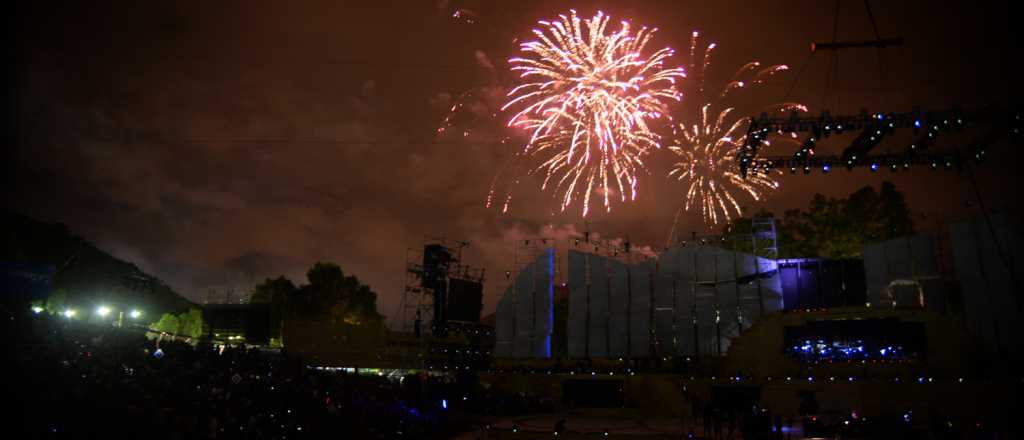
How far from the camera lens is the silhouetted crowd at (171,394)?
10555 mm

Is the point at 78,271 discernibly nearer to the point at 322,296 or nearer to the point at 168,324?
the point at 168,324

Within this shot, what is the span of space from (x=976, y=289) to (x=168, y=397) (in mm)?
30232

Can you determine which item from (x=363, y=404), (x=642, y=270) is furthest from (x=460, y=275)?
(x=363, y=404)

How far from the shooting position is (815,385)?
2378 centimetres

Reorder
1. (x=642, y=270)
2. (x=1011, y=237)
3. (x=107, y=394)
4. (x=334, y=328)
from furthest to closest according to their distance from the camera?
(x=642, y=270) < (x=334, y=328) < (x=1011, y=237) < (x=107, y=394)

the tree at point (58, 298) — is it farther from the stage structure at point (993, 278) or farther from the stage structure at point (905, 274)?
the stage structure at point (993, 278)

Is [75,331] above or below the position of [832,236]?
below

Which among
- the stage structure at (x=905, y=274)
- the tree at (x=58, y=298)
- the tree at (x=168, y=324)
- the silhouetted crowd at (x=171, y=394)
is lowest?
the silhouetted crowd at (x=171, y=394)

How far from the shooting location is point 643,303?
3666 centimetres

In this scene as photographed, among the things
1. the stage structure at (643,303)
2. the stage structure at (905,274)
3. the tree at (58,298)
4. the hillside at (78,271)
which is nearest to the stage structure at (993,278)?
the stage structure at (905,274)

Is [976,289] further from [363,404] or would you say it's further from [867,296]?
[363,404]

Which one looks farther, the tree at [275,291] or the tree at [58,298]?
the tree at [275,291]

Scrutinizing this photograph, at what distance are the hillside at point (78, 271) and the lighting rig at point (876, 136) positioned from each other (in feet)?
71.9

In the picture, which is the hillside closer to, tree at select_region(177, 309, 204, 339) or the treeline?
tree at select_region(177, 309, 204, 339)
